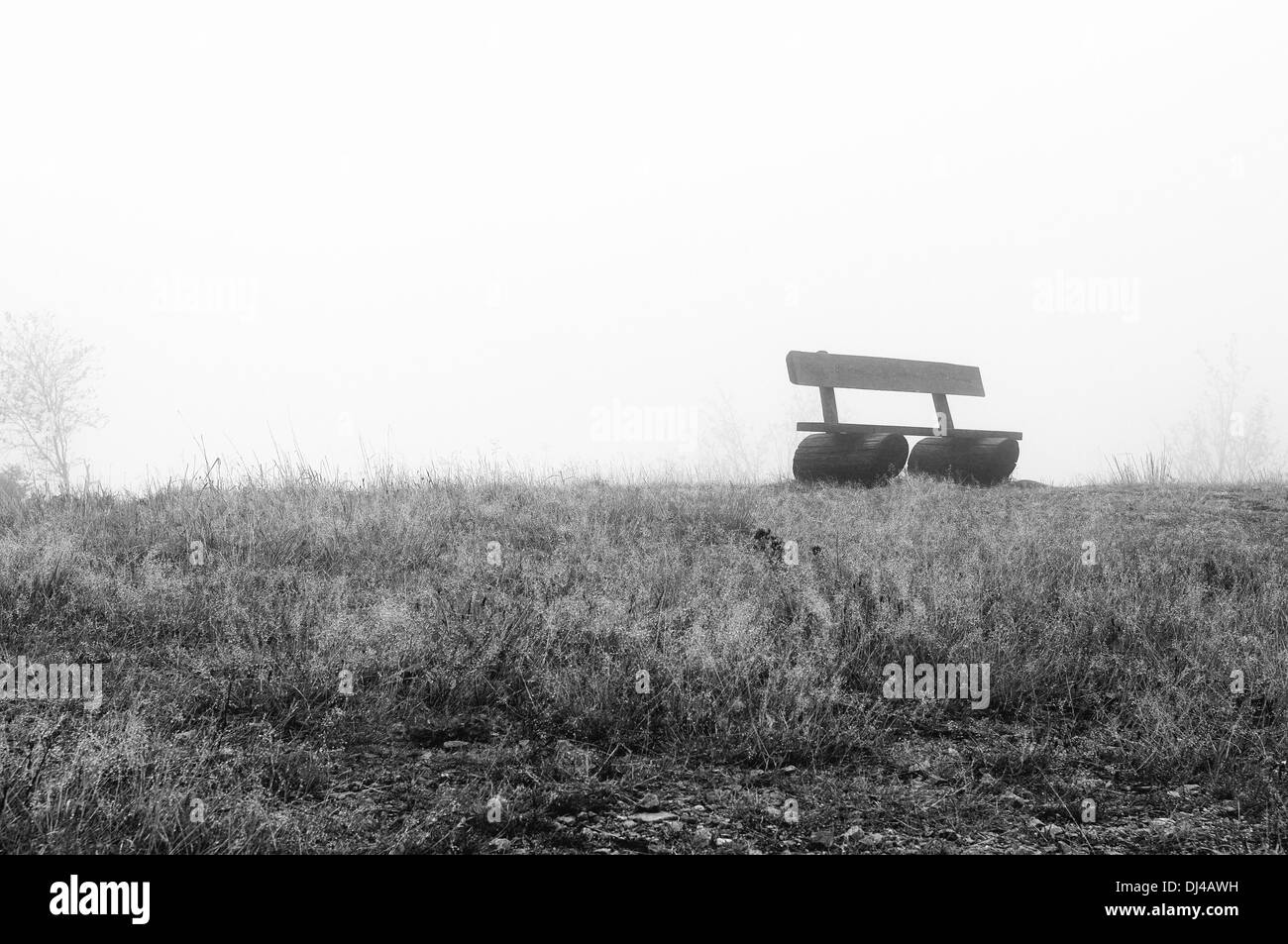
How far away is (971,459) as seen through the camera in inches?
408

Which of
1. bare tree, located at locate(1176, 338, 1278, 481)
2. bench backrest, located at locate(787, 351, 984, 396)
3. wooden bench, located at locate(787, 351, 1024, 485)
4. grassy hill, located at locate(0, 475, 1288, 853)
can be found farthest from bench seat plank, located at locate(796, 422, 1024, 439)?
bare tree, located at locate(1176, 338, 1278, 481)

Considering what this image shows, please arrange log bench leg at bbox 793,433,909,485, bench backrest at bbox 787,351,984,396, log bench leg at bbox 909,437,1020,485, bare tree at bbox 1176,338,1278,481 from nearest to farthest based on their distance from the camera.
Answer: log bench leg at bbox 793,433,909,485, bench backrest at bbox 787,351,984,396, log bench leg at bbox 909,437,1020,485, bare tree at bbox 1176,338,1278,481

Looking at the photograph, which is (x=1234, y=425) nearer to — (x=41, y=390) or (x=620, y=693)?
(x=620, y=693)

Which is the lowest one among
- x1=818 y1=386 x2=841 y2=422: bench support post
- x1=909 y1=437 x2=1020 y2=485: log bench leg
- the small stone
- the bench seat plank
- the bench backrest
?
the small stone

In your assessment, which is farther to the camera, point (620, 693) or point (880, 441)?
point (880, 441)

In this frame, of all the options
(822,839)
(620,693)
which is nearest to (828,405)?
(620,693)

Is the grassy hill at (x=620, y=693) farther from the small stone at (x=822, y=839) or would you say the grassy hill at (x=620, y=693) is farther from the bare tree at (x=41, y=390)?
the bare tree at (x=41, y=390)

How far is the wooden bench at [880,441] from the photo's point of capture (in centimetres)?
978

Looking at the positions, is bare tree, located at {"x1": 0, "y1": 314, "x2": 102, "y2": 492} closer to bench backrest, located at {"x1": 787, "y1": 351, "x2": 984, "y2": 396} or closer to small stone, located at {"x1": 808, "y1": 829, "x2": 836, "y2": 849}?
bench backrest, located at {"x1": 787, "y1": 351, "x2": 984, "y2": 396}

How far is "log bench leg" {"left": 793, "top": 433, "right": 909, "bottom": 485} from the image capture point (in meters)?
9.71

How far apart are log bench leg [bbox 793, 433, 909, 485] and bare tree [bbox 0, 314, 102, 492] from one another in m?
31.0

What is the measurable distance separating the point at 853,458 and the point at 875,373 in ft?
5.11

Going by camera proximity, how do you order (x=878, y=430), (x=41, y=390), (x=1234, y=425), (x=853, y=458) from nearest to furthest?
1. (x=853, y=458)
2. (x=878, y=430)
3. (x=41, y=390)
4. (x=1234, y=425)
